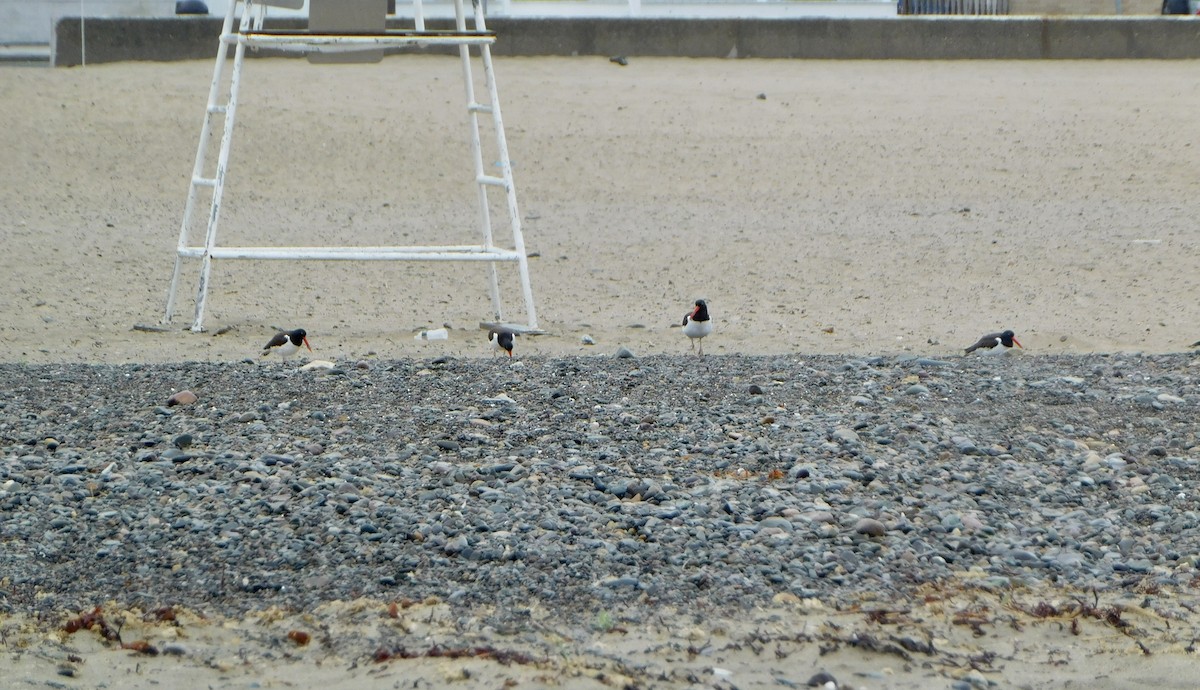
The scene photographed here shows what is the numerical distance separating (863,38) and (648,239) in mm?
6773

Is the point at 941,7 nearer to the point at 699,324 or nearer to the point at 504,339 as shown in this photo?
the point at 699,324

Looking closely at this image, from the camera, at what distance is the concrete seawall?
55.4ft

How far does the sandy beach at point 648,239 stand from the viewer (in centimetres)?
385

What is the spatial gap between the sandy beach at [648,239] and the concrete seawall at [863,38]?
0.35 meters

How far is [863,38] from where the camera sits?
1709cm

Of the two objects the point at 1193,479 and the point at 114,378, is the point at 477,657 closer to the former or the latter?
the point at 1193,479

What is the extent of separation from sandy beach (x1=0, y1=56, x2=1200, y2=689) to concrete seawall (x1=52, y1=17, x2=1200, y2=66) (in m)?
0.35

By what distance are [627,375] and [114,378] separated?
97.1 inches

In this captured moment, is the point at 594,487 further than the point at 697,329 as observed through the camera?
No

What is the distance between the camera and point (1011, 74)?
16.4m

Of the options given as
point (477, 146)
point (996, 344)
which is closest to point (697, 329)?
point (996, 344)

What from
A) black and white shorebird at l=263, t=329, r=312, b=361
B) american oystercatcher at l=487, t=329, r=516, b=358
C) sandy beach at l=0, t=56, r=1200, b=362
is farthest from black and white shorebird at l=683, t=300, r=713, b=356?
black and white shorebird at l=263, t=329, r=312, b=361

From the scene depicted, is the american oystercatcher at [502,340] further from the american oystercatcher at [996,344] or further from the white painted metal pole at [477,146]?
the american oystercatcher at [996,344]

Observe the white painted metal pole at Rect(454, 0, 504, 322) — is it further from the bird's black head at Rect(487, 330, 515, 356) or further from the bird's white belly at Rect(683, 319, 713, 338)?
the bird's white belly at Rect(683, 319, 713, 338)
